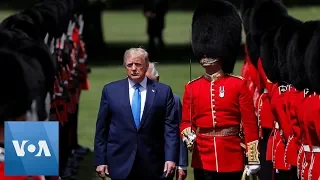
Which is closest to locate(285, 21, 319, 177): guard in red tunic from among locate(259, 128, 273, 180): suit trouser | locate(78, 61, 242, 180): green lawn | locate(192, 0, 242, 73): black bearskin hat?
locate(192, 0, 242, 73): black bearskin hat

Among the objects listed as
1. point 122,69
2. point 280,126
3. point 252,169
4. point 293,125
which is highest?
point 293,125

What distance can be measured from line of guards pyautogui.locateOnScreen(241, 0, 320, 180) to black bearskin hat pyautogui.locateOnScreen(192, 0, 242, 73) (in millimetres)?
417

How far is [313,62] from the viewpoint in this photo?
7375 mm

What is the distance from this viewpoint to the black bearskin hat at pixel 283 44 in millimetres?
8461

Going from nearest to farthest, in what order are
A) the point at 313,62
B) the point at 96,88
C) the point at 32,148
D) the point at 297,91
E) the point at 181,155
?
the point at 32,148
the point at 313,62
the point at 181,155
the point at 297,91
the point at 96,88

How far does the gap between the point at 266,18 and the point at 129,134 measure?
125 inches

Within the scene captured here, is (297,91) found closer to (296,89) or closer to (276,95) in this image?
(296,89)

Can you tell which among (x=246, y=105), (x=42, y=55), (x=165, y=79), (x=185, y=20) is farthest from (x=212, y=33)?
(x=185, y=20)

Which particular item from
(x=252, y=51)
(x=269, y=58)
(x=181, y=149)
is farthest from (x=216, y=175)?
(x=252, y=51)

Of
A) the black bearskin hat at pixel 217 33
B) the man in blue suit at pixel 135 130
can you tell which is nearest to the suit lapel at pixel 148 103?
the man in blue suit at pixel 135 130

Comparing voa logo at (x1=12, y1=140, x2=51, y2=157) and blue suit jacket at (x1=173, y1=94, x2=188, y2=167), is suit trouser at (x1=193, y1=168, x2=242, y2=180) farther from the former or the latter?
voa logo at (x1=12, y1=140, x2=51, y2=157)

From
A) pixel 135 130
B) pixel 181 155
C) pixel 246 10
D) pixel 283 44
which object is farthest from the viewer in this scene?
pixel 246 10

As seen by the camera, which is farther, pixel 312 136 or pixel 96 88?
pixel 96 88

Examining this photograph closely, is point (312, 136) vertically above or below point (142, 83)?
below
